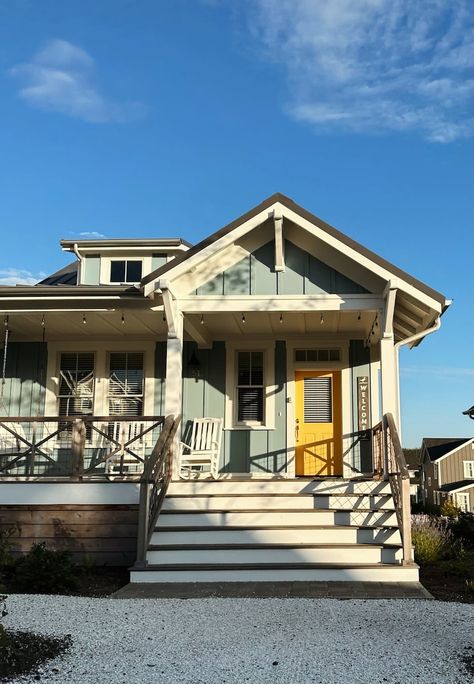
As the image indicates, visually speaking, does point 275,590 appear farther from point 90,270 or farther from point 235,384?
point 90,270

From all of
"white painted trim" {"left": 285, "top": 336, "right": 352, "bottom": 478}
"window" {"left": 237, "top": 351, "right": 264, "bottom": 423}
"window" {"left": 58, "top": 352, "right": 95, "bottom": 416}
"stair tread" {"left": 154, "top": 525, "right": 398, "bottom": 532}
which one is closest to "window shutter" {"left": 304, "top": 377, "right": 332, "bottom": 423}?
"white painted trim" {"left": 285, "top": 336, "right": 352, "bottom": 478}

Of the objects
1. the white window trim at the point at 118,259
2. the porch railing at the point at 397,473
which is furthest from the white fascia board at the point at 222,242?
the white window trim at the point at 118,259

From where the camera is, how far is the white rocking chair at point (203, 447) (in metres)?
11.1

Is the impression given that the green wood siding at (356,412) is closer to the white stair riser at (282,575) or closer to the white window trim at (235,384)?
the white window trim at (235,384)

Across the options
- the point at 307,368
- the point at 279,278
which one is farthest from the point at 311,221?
the point at 307,368

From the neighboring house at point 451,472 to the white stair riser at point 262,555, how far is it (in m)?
31.1

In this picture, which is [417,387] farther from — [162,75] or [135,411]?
[162,75]

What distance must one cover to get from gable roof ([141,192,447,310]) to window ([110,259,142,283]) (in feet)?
18.1

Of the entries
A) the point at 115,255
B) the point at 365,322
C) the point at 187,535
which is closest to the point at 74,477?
the point at 187,535

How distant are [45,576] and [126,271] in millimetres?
8988

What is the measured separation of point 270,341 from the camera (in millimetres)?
12195

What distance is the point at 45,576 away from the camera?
7.50 meters

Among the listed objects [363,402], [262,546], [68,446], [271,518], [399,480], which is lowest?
[262,546]

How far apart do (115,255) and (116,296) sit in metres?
5.37
